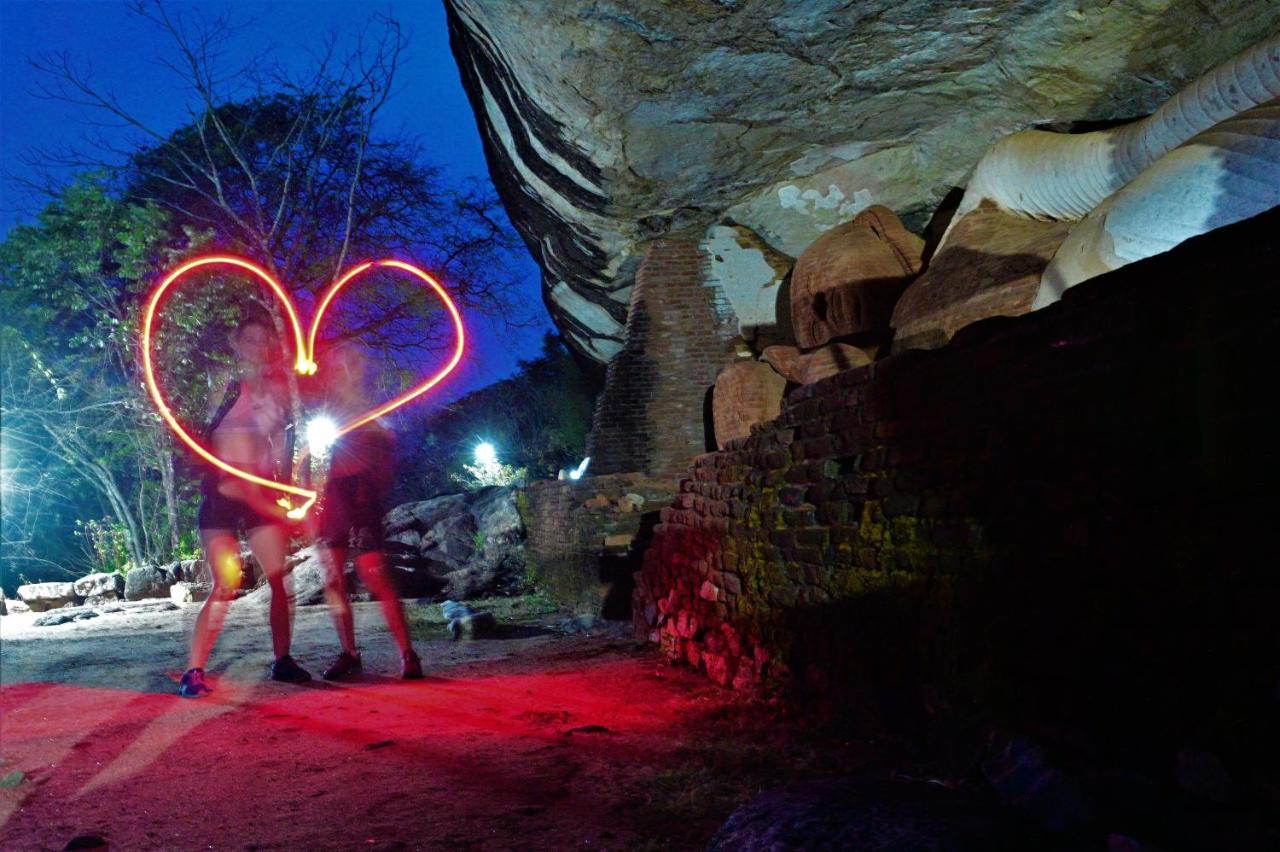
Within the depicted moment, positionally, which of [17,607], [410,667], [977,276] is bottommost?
[410,667]

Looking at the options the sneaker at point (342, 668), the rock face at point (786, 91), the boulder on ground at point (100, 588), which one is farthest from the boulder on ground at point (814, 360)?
the boulder on ground at point (100, 588)

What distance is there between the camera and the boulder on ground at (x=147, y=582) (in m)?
13.7

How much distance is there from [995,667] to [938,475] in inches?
28.5

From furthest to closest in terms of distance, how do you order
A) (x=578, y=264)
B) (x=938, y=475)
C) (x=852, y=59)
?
(x=578, y=264)
(x=852, y=59)
(x=938, y=475)

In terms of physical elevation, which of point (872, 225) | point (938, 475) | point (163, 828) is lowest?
point (163, 828)

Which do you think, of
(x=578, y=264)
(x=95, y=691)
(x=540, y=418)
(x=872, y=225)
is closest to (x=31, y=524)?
(x=540, y=418)

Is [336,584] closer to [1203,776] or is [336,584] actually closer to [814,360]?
[1203,776]

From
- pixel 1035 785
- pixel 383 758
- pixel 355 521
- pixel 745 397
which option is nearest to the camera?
pixel 1035 785

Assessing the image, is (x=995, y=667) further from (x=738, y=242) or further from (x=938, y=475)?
(x=738, y=242)

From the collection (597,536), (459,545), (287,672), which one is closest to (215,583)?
(287,672)

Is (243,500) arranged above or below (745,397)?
below

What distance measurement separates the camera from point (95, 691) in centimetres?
492

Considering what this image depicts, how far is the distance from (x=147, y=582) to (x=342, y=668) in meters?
11.1

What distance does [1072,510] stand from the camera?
2.43 metres
